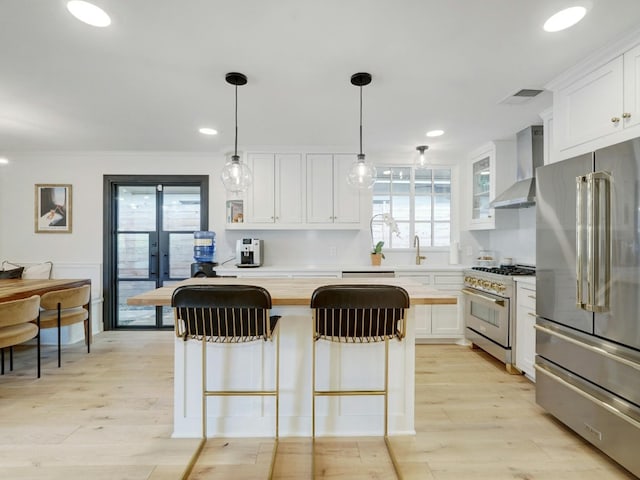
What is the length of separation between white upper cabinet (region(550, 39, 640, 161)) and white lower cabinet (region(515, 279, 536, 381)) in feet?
3.80

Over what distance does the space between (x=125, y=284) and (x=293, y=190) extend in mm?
2646

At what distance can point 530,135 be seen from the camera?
10.7 feet

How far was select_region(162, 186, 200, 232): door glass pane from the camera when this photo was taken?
14.4ft

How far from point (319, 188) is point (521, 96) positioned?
2.25 metres

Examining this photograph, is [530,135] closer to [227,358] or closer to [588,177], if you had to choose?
[588,177]

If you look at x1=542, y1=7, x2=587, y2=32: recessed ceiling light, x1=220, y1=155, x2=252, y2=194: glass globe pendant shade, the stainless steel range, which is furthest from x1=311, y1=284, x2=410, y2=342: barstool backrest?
the stainless steel range

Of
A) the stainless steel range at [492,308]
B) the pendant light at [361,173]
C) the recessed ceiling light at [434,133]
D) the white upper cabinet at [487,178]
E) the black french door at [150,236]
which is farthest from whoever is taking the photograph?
the black french door at [150,236]

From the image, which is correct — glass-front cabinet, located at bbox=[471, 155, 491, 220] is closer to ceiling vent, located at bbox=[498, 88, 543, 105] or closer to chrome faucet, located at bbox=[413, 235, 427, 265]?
chrome faucet, located at bbox=[413, 235, 427, 265]

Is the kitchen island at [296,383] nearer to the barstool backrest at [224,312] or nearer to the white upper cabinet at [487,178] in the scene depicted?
the barstool backrest at [224,312]

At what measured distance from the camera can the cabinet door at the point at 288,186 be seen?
4.05 metres

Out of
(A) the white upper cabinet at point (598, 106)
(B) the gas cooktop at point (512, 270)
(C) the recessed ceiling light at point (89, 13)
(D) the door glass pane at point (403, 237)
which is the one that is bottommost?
(B) the gas cooktop at point (512, 270)

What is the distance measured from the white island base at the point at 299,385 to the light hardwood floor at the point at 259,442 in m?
0.08

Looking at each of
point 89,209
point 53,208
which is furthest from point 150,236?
point 53,208

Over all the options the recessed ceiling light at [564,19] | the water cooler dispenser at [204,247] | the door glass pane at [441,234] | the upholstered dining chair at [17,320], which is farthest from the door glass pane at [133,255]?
the recessed ceiling light at [564,19]
